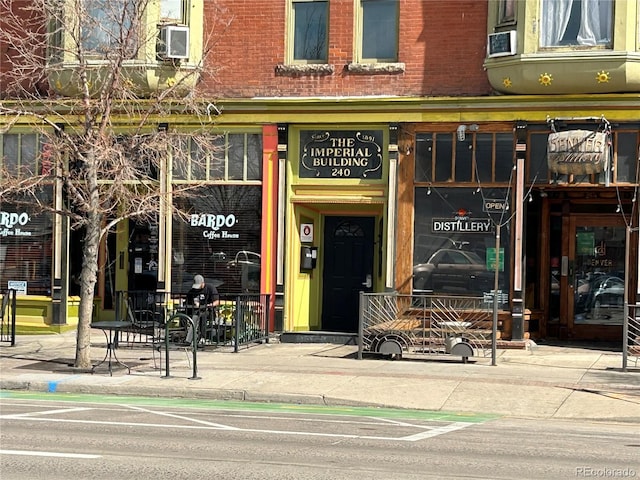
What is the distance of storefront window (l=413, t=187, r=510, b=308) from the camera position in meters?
17.7

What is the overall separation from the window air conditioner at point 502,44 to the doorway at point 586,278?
388 centimetres

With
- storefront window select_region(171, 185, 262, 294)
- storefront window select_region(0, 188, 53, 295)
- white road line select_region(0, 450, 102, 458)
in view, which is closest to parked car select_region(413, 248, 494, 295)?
storefront window select_region(171, 185, 262, 294)

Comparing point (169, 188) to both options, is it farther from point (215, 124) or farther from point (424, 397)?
point (424, 397)

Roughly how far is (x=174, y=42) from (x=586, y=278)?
31.0ft

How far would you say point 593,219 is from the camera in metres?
19.0

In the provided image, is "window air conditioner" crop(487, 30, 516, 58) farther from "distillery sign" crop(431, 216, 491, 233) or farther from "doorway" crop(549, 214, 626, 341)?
"doorway" crop(549, 214, 626, 341)

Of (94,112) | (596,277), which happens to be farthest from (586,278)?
(94,112)

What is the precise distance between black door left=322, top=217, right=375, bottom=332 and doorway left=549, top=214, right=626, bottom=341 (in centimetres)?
380

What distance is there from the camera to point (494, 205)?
17688 millimetres

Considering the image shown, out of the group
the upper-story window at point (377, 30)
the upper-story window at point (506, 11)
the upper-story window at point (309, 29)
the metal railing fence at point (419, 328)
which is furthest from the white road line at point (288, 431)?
the upper-story window at point (309, 29)

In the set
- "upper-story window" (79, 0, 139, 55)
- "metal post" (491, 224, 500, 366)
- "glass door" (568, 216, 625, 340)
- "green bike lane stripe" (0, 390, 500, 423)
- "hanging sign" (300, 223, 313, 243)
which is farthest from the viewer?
"hanging sign" (300, 223, 313, 243)

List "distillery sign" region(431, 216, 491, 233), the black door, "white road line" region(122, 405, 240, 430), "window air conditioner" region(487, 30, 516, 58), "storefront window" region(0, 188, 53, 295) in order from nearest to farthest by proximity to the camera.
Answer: "white road line" region(122, 405, 240, 430)
"window air conditioner" region(487, 30, 516, 58)
"distillery sign" region(431, 216, 491, 233)
the black door
"storefront window" region(0, 188, 53, 295)

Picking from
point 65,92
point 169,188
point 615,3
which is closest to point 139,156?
point 169,188

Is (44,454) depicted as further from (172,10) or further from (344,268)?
(172,10)
